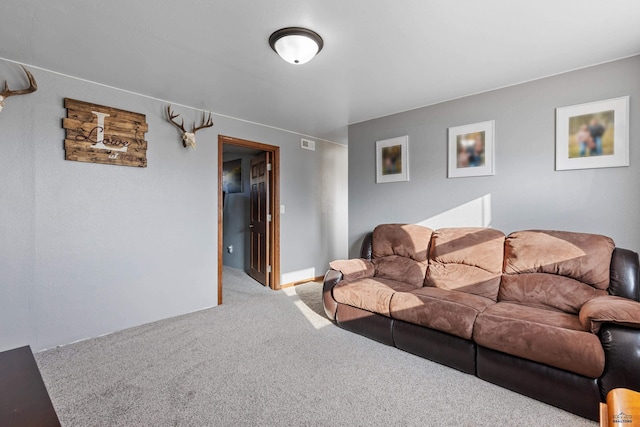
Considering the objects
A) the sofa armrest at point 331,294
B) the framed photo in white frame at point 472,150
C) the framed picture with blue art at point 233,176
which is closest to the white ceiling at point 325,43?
the framed photo in white frame at point 472,150

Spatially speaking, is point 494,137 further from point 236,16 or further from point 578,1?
point 236,16

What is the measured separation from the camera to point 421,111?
139 inches

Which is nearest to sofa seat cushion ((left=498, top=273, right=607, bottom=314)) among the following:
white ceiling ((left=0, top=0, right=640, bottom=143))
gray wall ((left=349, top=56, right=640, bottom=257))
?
gray wall ((left=349, top=56, right=640, bottom=257))

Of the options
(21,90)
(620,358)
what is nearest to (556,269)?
(620,358)

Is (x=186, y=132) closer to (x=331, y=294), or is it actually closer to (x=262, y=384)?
(x=331, y=294)

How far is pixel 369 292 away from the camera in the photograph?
273 centimetres

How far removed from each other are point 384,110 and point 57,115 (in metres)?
3.24

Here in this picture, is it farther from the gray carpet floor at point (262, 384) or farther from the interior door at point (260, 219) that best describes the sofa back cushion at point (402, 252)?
the interior door at point (260, 219)

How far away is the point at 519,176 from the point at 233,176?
478 cm

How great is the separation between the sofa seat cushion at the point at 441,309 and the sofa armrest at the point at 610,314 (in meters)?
0.59

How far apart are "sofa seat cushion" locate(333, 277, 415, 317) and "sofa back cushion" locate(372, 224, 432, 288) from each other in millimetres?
131

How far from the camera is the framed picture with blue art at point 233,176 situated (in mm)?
5816

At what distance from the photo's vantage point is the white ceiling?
178 centimetres

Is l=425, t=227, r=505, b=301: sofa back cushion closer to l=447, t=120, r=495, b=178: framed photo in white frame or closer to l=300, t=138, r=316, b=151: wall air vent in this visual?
l=447, t=120, r=495, b=178: framed photo in white frame
